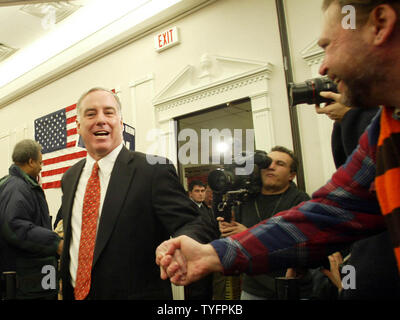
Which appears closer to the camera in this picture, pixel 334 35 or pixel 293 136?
pixel 334 35

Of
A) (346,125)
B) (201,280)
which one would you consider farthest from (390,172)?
(201,280)

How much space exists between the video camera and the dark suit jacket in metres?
0.26

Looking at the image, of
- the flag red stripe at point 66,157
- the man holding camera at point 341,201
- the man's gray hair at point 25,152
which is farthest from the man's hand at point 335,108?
the flag red stripe at point 66,157

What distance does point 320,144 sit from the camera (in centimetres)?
154

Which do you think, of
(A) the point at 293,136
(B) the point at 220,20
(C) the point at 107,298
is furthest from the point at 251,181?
(B) the point at 220,20

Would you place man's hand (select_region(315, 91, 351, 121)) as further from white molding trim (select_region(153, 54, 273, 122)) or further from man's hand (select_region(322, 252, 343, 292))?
white molding trim (select_region(153, 54, 273, 122))

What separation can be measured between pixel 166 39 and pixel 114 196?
1.25 metres

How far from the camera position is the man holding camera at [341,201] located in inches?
20.8

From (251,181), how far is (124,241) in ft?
1.76

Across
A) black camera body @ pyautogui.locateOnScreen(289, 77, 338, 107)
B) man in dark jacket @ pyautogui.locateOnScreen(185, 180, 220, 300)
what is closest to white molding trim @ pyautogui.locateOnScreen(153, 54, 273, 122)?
man in dark jacket @ pyautogui.locateOnScreen(185, 180, 220, 300)

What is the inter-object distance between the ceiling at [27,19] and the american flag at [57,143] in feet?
1.89

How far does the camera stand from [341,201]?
587 mm

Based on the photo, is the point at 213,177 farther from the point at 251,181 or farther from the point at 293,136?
the point at 293,136

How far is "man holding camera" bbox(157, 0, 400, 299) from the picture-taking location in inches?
20.8
